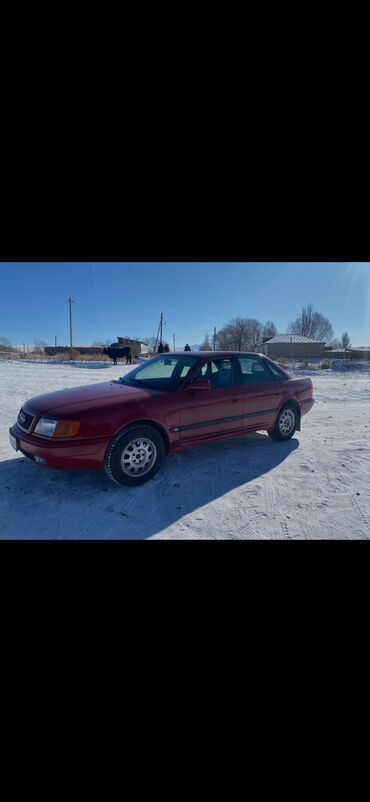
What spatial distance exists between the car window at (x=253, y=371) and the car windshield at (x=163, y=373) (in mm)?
828

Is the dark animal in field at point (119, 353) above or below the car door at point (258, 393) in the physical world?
above

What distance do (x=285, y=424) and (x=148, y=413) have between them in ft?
8.45

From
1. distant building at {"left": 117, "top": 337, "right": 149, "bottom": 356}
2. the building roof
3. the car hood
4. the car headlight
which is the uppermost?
the building roof

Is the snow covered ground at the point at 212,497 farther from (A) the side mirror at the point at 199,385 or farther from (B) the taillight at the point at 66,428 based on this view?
(A) the side mirror at the point at 199,385

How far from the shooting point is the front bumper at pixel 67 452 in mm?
2779

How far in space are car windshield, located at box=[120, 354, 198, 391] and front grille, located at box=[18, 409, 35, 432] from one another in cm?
129

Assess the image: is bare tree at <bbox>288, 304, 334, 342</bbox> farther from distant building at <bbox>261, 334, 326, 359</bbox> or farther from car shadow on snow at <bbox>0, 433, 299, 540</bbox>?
car shadow on snow at <bbox>0, 433, 299, 540</bbox>

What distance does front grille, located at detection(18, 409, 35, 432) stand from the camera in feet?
10.0

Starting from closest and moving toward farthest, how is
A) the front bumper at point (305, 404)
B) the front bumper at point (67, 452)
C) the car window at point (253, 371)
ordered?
the front bumper at point (67, 452), the car window at point (253, 371), the front bumper at point (305, 404)

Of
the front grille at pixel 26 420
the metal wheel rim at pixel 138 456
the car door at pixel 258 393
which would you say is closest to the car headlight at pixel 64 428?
the front grille at pixel 26 420

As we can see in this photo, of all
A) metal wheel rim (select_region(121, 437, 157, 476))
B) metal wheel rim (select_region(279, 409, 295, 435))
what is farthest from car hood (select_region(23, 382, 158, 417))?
metal wheel rim (select_region(279, 409, 295, 435))

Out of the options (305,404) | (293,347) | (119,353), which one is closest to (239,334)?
(293,347)

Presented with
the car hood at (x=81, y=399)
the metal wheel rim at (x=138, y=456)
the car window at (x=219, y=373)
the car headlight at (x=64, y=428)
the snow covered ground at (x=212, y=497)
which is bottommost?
the snow covered ground at (x=212, y=497)
